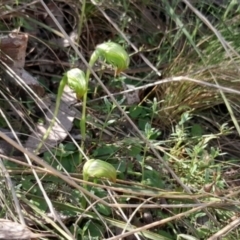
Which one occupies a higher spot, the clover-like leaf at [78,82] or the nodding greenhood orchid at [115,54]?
the nodding greenhood orchid at [115,54]

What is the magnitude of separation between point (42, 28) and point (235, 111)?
63 cm

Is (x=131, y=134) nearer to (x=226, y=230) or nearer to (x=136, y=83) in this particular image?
(x=136, y=83)

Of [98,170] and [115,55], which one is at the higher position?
[115,55]

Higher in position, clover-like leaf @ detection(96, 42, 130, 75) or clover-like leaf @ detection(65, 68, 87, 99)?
clover-like leaf @ detection(96, 42, 130, 75)

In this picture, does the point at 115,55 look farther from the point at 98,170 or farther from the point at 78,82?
the point at 98,170

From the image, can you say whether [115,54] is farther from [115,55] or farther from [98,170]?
[98,170]

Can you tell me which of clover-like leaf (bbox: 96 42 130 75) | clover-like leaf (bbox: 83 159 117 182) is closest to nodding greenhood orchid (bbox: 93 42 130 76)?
clover-like leaf (bbox: 96 42 130 75)

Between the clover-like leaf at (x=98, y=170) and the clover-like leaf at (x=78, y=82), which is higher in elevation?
the clover-like leaf at (x=78, y=82)

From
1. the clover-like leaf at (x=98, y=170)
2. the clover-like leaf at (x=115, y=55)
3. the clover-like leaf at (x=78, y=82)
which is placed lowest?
the clover-like leaf at (x=98, y=170)

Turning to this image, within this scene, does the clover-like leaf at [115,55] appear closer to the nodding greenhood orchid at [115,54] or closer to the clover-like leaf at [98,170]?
the nodding greenhood orchid at [115,54]

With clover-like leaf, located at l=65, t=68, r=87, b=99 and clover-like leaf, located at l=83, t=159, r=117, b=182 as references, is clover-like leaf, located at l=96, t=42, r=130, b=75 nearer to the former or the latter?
clover-like leaf, located at l=65, t=68, r=87, b=99

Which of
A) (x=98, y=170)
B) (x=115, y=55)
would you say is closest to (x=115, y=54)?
(x=115, y=55)

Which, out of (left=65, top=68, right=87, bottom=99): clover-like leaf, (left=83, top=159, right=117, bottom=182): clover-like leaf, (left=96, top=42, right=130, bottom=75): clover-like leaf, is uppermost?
(left=96, top=42, right=130, bottom=75): clover-like leaf

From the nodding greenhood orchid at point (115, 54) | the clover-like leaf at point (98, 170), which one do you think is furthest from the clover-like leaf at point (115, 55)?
the clover-like leaf at point (98, 170)
